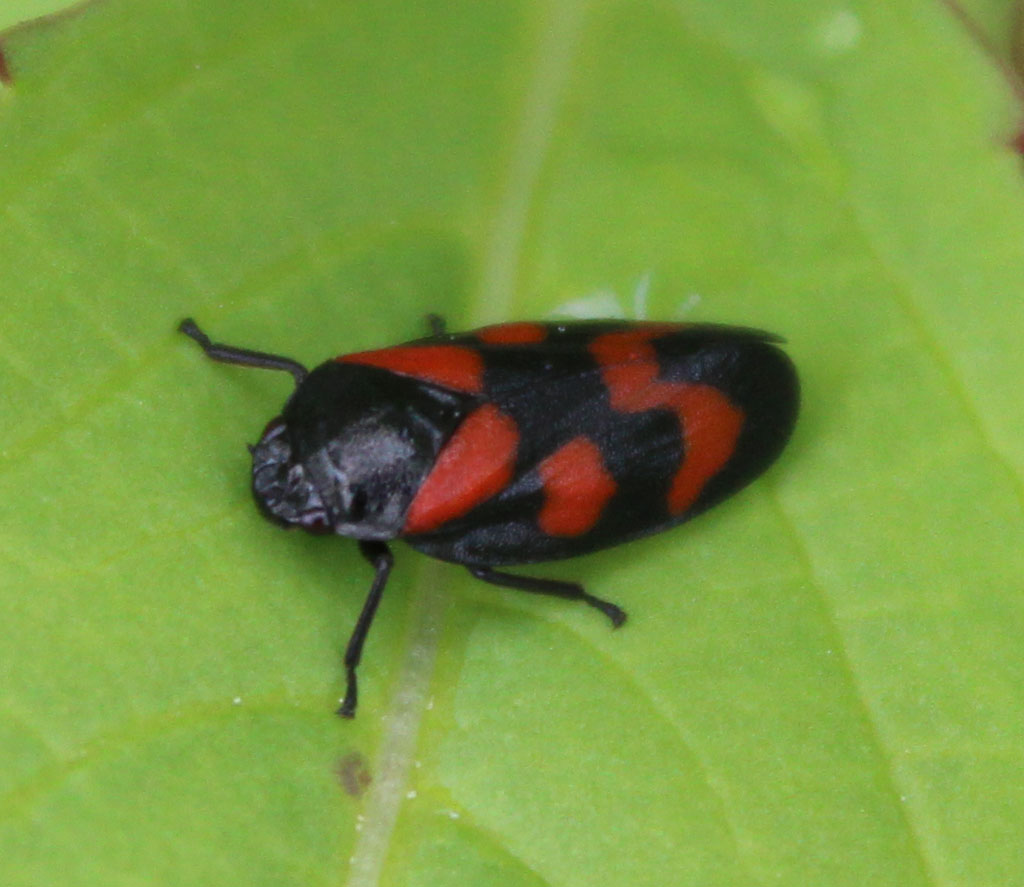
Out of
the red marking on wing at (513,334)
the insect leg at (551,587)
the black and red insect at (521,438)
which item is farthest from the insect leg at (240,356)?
the insect leg at (551,587)

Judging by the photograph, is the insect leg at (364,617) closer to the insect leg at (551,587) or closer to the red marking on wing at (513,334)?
the insect leg at (551,587)

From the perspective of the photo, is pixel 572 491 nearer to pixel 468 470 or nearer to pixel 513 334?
pixel 468 470

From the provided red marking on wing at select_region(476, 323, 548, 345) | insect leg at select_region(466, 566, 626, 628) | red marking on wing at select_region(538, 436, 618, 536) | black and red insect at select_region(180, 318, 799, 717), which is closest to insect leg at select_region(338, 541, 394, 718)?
black and red insect at select_region(180, 318, 799, 717)

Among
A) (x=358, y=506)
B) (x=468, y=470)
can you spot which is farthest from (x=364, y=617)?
(x=468, y=470)

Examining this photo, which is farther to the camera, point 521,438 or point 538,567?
point 538,567

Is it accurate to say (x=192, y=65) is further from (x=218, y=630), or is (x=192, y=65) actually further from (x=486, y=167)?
(x=218, y=630)

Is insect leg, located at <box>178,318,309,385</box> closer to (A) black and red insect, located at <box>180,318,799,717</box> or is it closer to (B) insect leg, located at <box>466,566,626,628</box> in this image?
(A) black and red insect, located at <box>180,318,799,717</box>

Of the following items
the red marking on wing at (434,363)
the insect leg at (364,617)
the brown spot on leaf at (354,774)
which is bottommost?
the brown spot on leaf at (354,774)
